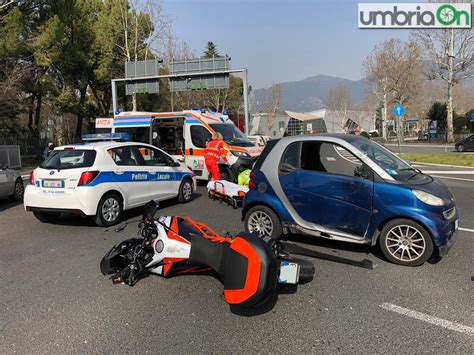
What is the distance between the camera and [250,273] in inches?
135

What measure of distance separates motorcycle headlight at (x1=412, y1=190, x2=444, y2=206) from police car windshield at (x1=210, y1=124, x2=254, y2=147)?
753 cm

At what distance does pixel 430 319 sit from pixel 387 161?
7.19 feet

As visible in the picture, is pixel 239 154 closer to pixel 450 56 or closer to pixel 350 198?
pixel 350 198

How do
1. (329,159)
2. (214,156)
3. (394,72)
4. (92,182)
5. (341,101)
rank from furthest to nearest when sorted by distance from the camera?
(341,101) → (394,72) → (214,156) → (92,182) → (329,159)

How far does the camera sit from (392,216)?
15.2ft

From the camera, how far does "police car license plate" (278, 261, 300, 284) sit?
3812 millimetres

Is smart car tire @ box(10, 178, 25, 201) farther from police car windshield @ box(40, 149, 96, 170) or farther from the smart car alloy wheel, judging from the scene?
the smart car alloy wheel

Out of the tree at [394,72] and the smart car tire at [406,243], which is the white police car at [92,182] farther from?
the tree at [394,72]

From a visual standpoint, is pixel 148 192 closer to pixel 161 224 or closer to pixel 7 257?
pixel 7 257

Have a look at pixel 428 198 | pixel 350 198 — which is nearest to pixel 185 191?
pixel 350 198

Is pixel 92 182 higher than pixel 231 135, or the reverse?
pixel 231 135

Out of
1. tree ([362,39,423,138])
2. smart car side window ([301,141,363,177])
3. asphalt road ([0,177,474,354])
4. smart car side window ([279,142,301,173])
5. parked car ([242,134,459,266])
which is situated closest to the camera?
asphalt road ([0,177,474,354])

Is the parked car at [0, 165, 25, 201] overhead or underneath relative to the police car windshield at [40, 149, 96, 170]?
underneath

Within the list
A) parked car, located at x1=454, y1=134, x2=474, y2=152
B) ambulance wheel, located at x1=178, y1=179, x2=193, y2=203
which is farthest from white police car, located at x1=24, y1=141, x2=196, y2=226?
parked car, located at x1=454, y1=134, x2=474, y2=152
